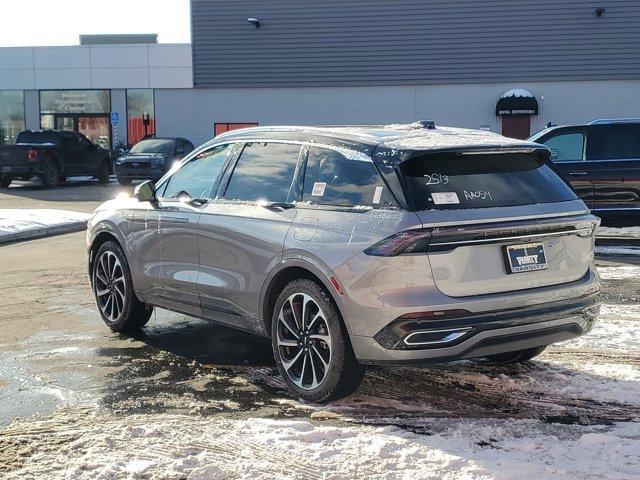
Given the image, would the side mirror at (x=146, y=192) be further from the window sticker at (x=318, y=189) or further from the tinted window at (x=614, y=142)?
the tinted window at (x=614, y=142)

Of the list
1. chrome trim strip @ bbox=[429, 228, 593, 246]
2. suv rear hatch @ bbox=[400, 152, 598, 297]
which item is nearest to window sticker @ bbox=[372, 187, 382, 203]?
suv rear hatch @ bbox=[400, 152, 598, 297]

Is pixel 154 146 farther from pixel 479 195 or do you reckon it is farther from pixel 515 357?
pixel 479 195

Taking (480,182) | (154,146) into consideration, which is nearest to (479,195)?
(480,182)

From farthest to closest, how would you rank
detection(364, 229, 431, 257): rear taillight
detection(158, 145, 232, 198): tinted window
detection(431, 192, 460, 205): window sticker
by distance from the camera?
detection(158, 145, 232, 198): tinted window → detection(431, 192, 460, 205): window sticker → detection(364, 229, 431, 257): rear taillight

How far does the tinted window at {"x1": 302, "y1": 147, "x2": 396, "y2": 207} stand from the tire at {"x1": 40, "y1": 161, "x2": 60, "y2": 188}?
2074cm

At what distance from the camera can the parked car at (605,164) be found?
1188cm

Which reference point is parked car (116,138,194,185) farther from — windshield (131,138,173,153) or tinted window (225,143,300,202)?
tinted window (225,143,300,202)

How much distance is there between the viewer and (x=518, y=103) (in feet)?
96.6

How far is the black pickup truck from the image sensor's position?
23953 mm

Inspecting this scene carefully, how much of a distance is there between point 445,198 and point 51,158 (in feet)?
72.8

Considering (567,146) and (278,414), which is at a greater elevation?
(567,146)

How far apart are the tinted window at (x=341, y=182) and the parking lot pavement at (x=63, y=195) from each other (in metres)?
13.0

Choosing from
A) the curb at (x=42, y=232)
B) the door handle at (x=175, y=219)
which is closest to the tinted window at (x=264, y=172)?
the door handle at (x=175, y=219)

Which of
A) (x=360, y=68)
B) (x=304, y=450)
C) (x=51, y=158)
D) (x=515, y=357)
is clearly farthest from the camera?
(x=360, y=68)
